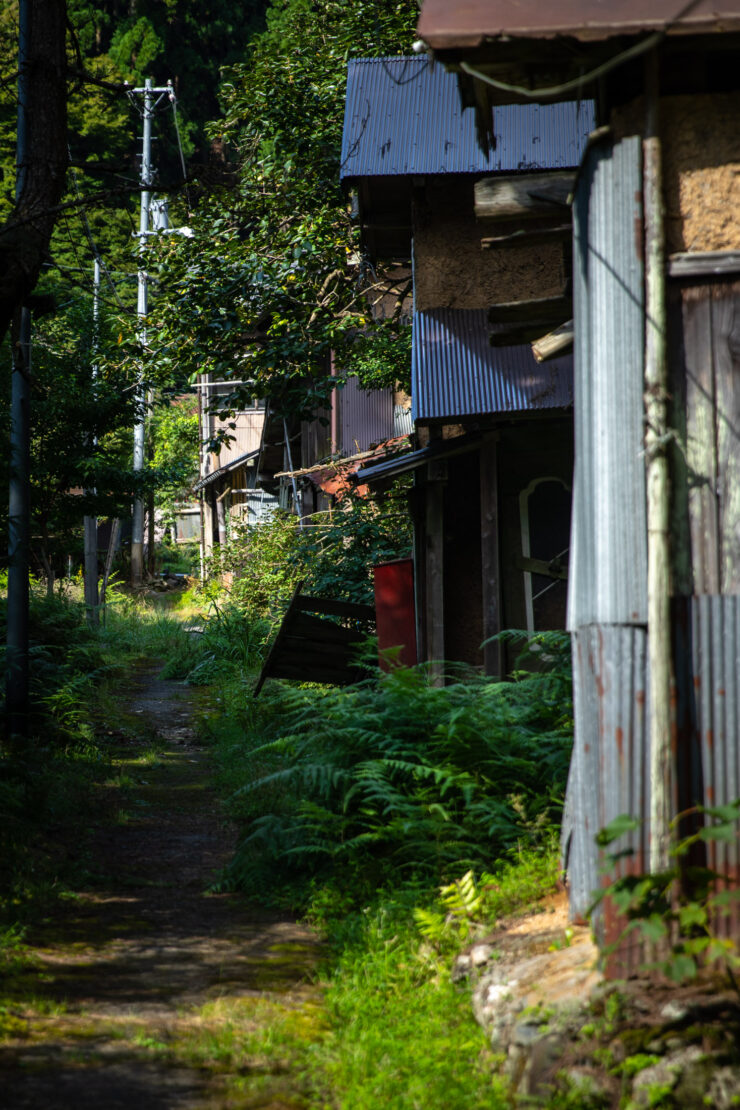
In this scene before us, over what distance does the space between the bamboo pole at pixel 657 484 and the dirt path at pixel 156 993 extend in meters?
1.78

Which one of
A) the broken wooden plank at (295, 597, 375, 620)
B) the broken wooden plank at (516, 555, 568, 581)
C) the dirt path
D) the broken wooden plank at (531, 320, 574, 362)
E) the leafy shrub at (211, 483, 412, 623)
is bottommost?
the dirt path

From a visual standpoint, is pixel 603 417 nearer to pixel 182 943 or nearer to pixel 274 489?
pixel 182 943

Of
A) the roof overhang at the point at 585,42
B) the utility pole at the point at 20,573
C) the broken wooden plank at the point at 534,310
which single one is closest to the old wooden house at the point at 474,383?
the broken wooden plank at the point at 534,310

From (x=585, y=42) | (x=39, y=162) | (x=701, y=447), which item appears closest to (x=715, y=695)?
(x=701, y=447)

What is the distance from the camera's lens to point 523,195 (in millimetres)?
4996

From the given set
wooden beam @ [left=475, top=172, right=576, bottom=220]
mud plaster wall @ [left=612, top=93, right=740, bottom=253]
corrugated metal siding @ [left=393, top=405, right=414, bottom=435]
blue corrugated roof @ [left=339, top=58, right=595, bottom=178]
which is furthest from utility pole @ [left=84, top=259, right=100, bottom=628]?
mud plaster wall @ [left=612, top=93, right=740, bottom=253]

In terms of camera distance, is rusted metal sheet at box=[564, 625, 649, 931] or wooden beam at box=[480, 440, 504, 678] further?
wooden beam at box=[480, 440, 504, 678]

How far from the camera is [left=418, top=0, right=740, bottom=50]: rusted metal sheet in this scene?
3.83 metres

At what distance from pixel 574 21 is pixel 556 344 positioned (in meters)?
1.75

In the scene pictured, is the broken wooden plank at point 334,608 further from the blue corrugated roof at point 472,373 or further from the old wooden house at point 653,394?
the old wooden house at point 653,394

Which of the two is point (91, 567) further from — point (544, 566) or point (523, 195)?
point (523, 195)

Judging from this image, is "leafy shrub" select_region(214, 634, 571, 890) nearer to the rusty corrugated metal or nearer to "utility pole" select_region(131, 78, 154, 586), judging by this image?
the rusty corrugated metal

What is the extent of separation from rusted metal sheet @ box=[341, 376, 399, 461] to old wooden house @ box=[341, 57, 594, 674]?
8.29 meters

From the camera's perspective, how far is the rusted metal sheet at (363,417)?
18344 millimetres
